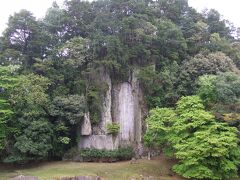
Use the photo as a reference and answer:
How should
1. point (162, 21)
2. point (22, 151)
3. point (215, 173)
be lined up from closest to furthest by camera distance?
point (215, 173) < point (22, 151) < point (162, 21)

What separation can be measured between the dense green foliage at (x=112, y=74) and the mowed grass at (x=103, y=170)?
118 cm

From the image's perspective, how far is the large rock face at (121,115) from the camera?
28.8 metres

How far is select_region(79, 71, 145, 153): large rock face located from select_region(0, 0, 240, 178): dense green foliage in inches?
26.6

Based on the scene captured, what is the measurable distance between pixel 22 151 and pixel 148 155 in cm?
1053

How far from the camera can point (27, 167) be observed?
26.2 metres

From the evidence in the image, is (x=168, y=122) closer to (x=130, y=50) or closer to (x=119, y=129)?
(x=119, y=129)

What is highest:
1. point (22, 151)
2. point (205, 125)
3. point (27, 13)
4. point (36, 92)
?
point (27, 13)

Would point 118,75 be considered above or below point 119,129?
above

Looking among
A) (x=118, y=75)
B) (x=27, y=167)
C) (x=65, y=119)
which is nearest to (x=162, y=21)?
(x=118, y=75)

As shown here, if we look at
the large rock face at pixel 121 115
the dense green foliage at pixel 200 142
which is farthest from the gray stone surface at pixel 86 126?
the dense green foliage at pixel 200 142

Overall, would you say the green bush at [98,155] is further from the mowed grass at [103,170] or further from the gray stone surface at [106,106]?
the gray stone surface at [106,106]

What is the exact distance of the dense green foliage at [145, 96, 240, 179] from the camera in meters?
21.5

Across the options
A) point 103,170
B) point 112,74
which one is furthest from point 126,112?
point 103,170

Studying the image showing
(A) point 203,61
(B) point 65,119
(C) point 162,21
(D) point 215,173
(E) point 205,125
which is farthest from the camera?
(C) point 162,21
